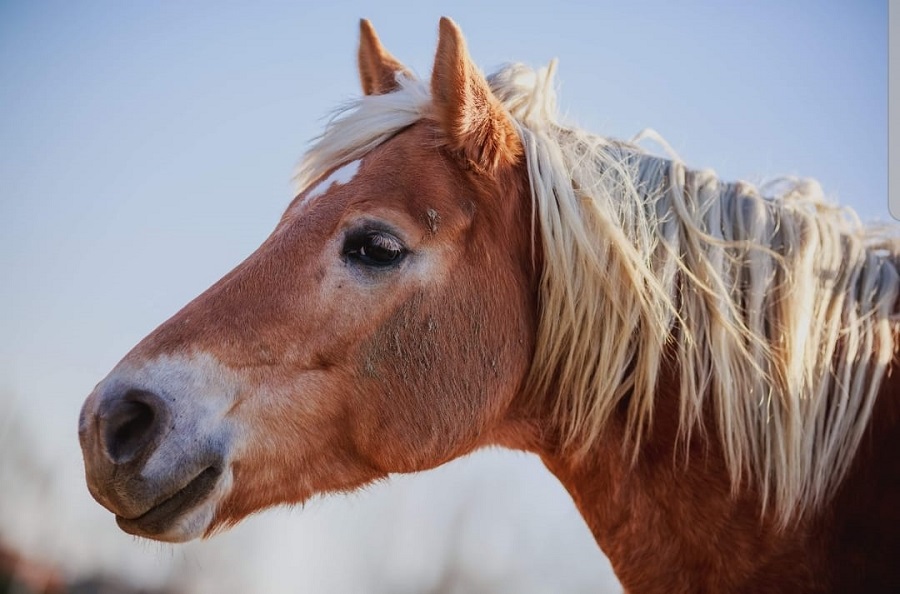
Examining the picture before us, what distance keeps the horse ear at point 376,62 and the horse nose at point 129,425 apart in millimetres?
1895

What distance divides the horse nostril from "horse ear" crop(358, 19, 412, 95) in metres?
1.89

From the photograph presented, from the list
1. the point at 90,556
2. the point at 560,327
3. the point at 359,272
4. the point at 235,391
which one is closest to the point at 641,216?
the point at 560,327

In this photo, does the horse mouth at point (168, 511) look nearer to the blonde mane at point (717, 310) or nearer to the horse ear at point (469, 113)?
the blonde mane at point (717, 310)

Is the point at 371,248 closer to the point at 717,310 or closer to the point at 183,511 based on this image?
the point at 183,511

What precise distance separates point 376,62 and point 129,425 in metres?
2.11

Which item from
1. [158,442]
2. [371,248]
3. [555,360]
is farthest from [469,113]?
[158,442]

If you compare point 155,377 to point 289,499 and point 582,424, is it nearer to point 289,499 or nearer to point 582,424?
point 289,499

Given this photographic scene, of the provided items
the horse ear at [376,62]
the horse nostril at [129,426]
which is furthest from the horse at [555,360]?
the horse ear at [376,62]

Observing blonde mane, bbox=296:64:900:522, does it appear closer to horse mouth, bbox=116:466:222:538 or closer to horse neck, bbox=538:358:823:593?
horse neck, bbox=538:358:823:593

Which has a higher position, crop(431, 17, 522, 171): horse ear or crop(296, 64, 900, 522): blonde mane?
crop(431, 17, 522, 171): horse ear

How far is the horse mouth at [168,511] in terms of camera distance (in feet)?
7.89

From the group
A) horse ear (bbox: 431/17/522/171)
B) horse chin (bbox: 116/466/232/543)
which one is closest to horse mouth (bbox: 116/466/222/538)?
horse chin (bbox: 116/466/232/543)

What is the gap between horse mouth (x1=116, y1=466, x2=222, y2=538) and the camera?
7.89 feet

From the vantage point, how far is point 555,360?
2727mm
